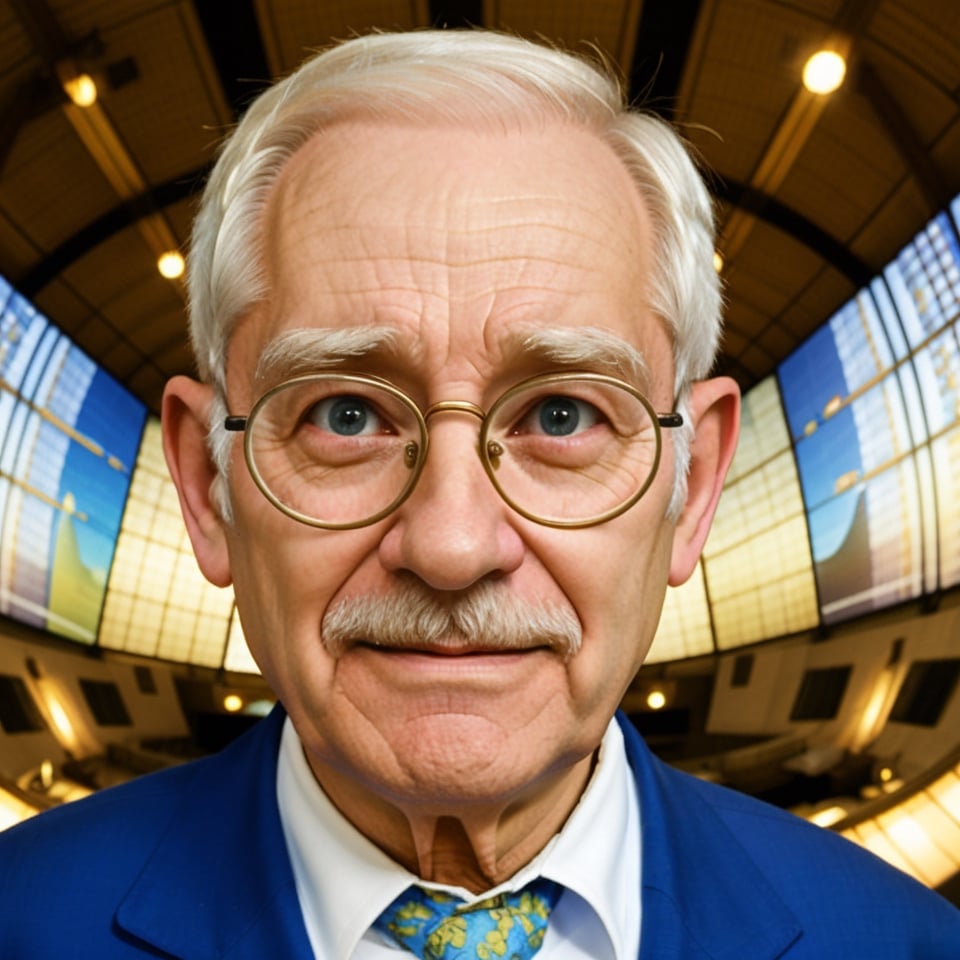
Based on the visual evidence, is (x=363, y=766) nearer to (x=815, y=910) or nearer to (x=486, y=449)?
(x=486, y=449)

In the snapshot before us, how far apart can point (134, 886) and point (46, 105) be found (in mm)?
789

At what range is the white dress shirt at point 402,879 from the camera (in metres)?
0.90

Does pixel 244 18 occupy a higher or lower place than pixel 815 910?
higher

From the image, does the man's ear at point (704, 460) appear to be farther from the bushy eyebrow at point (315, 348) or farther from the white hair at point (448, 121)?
the bushy eyebrow at point (315, 348)

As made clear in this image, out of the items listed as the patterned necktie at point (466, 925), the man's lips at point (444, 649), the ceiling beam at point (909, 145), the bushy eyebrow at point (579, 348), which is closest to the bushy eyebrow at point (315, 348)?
the bushy eyebrow at point (579, 348)

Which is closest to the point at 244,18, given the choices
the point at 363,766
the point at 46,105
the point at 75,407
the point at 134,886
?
the point at 46,105

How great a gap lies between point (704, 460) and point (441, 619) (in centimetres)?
37

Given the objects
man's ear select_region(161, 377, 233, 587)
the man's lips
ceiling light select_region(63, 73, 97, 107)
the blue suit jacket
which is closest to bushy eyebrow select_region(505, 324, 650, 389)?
the man's lips

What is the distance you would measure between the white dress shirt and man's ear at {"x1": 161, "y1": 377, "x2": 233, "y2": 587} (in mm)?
228

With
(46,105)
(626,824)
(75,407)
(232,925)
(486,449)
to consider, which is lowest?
(232,925)

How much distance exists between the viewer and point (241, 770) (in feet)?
3.29

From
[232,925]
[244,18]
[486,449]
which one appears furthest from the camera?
[244,18]

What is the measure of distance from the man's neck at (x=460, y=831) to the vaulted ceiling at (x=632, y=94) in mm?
470

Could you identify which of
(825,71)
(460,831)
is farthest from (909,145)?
(460,831)
